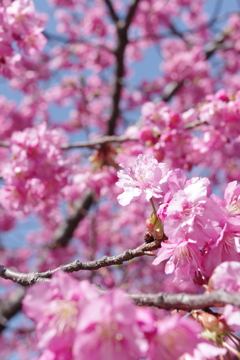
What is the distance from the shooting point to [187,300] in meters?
0.80

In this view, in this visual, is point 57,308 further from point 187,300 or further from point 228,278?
point 228,278

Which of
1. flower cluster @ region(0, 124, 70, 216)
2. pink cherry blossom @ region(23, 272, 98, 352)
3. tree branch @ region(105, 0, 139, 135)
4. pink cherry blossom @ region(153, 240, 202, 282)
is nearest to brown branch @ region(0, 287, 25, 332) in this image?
flower cluster @ region(0, 124, 70, 216)

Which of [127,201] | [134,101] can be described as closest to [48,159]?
[127,201]

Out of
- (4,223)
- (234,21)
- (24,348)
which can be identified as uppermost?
(234,21)

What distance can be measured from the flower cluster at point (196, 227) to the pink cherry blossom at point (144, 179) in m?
0.05

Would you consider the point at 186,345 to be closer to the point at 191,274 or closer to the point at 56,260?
the point at 191,274

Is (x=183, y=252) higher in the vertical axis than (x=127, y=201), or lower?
lower

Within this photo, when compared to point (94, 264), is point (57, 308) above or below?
above

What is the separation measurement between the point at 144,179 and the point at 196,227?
0.31 metres

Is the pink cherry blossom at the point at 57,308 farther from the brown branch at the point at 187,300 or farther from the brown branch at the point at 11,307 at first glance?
the brown branch at the point at 11,307

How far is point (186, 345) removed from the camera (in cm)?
80

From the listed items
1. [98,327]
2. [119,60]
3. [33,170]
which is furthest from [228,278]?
[119,60]

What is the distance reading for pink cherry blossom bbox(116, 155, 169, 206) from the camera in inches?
50.9

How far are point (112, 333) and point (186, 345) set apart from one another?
195mm
